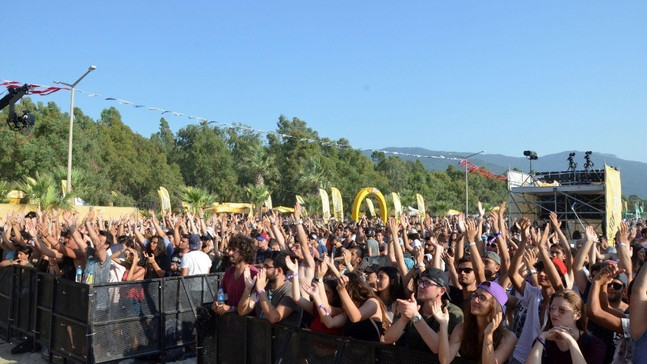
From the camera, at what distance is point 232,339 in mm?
A: 6098

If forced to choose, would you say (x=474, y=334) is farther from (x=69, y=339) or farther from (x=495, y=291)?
(x=69, y=339)

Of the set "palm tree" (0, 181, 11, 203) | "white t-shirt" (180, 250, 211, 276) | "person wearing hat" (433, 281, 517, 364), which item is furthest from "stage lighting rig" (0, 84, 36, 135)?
"person wearing hat" (433, 281, 517, 364)

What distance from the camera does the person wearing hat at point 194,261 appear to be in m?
8.45

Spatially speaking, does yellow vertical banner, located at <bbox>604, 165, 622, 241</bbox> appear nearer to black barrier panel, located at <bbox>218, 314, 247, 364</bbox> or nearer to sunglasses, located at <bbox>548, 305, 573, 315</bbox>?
black barrier panel, located at <bbox>218, 314, 247, 364</bbox>

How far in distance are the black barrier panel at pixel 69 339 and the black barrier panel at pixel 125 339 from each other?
162 mm

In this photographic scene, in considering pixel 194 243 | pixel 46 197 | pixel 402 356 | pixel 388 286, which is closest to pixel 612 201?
pixel 194 243

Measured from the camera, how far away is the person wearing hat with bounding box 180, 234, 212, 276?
845 cm

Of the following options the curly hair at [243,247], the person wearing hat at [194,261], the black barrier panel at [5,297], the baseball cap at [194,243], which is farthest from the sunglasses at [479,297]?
the black barrier panel at [5,297]

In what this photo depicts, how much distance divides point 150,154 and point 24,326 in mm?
60023

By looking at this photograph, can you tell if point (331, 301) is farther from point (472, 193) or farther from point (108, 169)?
point (472, 193)

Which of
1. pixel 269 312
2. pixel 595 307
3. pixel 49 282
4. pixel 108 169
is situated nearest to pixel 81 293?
pixel 49 282

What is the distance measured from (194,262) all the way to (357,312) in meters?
4.39

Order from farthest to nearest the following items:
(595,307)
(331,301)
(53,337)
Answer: (53,337) → (331,301) → (595,307)

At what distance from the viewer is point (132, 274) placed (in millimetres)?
8555
